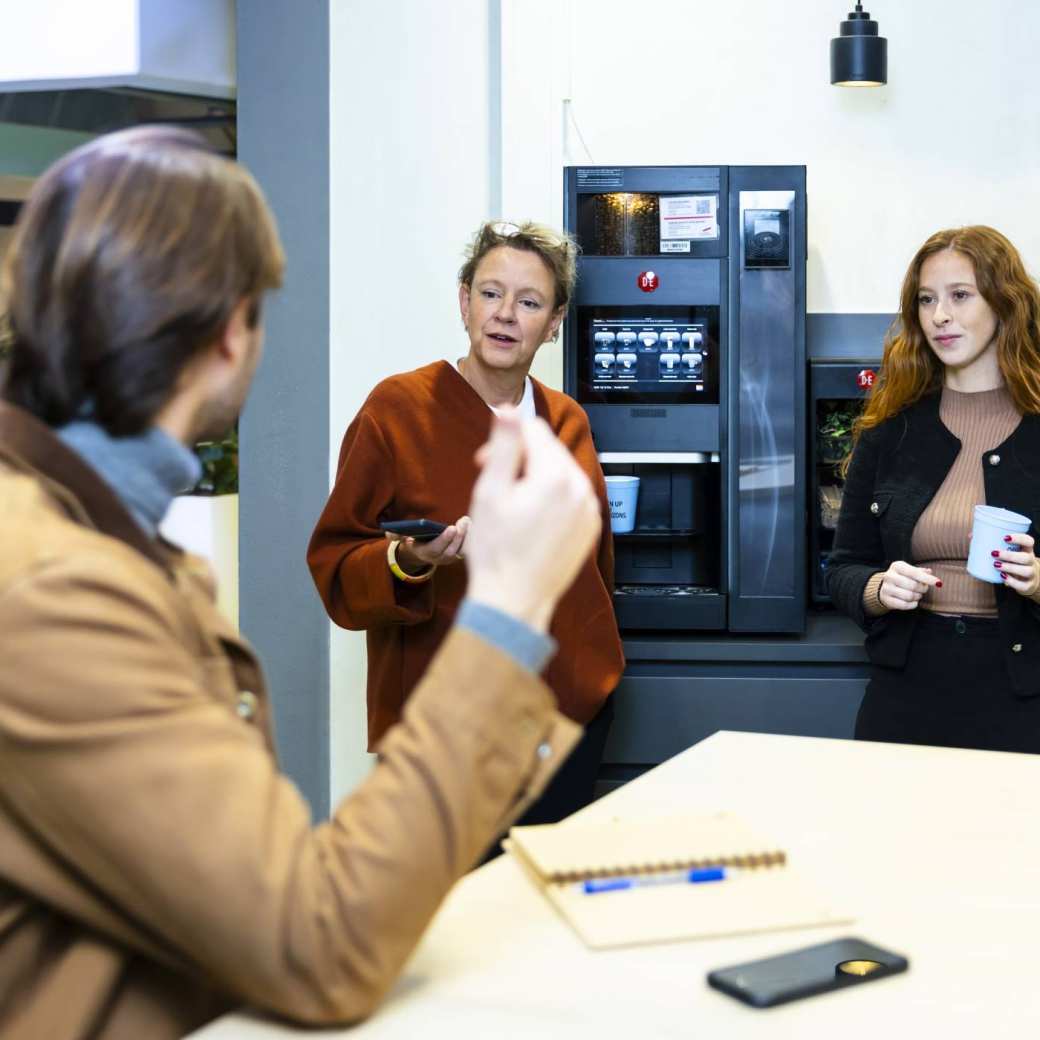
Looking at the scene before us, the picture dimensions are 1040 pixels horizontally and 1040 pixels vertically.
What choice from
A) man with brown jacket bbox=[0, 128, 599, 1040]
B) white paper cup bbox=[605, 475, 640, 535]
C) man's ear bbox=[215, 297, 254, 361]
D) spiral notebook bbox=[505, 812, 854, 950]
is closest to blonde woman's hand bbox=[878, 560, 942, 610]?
white paper cup bbox=[605, 475, 640, 535]

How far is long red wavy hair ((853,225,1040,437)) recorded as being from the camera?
8.61ft

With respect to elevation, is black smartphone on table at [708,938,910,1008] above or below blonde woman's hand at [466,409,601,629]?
below

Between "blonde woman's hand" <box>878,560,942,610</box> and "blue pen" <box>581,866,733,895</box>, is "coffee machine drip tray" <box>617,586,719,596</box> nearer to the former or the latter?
"blonde woman's hand" <box>878,560,942,610</box>

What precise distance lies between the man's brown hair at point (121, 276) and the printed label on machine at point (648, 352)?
204cm

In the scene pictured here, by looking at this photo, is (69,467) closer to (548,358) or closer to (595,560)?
(595,560)

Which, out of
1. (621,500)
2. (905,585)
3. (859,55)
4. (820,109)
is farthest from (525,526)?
(820,109)

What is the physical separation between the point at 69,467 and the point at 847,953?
76 centimetres

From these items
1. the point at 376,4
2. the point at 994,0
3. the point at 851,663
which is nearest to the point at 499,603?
the point at 851,663

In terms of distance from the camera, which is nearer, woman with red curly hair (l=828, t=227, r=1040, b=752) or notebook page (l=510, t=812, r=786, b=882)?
notebook page (l=510, t=812, r=786, b=882)

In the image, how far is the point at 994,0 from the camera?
345 cm

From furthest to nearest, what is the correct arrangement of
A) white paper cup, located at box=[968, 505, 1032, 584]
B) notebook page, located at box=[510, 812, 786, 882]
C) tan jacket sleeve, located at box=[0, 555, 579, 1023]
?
white paper cup, located at box=[968, 505, 1032, 584] → notebook page, located at box=[510, 812, 786, 882] → tan jacket sleeve, located at box=[0, 555, 579, 1023]

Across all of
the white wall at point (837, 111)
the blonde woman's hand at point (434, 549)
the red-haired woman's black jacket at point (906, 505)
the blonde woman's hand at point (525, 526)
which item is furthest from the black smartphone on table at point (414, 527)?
the white wall at point (837, 111)

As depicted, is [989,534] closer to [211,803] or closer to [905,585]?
[905,585]

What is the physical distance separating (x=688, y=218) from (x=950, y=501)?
0.85 meters
